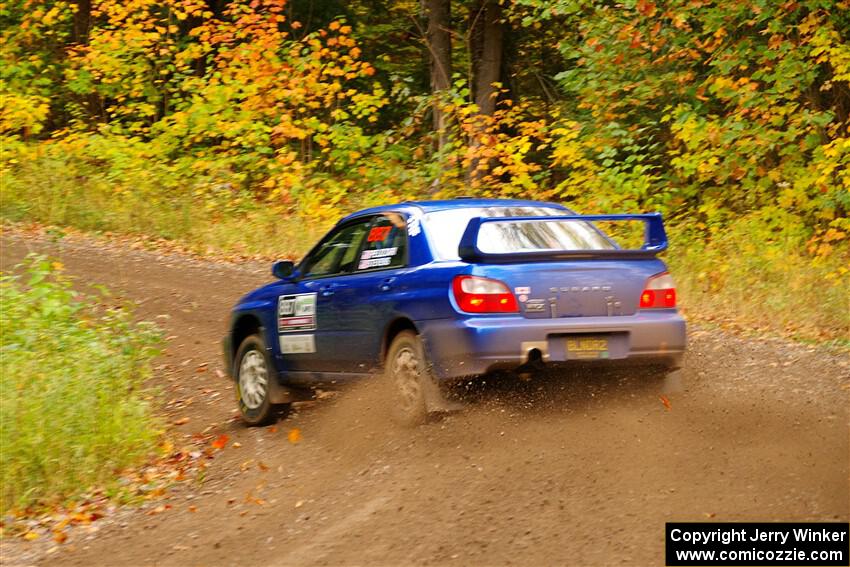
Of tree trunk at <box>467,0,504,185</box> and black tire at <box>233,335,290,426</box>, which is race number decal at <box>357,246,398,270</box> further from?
tree trunk at <box>467,0,504,185</box>

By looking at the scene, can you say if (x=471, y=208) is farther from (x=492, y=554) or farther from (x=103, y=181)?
(x=103, y=181)

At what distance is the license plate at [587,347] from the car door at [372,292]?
4.20ft

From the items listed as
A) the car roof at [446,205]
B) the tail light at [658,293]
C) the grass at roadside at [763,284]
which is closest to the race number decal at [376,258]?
the car roof at [446,205]

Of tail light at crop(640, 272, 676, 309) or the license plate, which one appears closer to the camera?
the license plate

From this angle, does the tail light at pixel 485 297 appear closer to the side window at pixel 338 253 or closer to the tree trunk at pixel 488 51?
the side window at pixel 338 253

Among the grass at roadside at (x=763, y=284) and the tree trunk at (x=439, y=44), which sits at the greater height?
the tree trunk at (x=439, y=44)

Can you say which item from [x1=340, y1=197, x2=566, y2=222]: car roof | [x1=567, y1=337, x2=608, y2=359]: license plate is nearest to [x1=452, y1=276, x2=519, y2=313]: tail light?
[x1=567, y1=337, x2=608, y2=359]: license plate

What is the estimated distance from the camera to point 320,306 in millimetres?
8609

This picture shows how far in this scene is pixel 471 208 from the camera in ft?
26.7

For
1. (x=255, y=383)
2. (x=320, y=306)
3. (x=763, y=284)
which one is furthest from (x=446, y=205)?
(x=763, y=284)

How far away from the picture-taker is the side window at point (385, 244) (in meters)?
7.96

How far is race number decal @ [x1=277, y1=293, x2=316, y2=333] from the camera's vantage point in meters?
8.74

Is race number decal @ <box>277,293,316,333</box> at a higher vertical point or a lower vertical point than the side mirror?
lower

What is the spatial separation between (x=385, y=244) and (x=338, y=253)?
0.69 m
